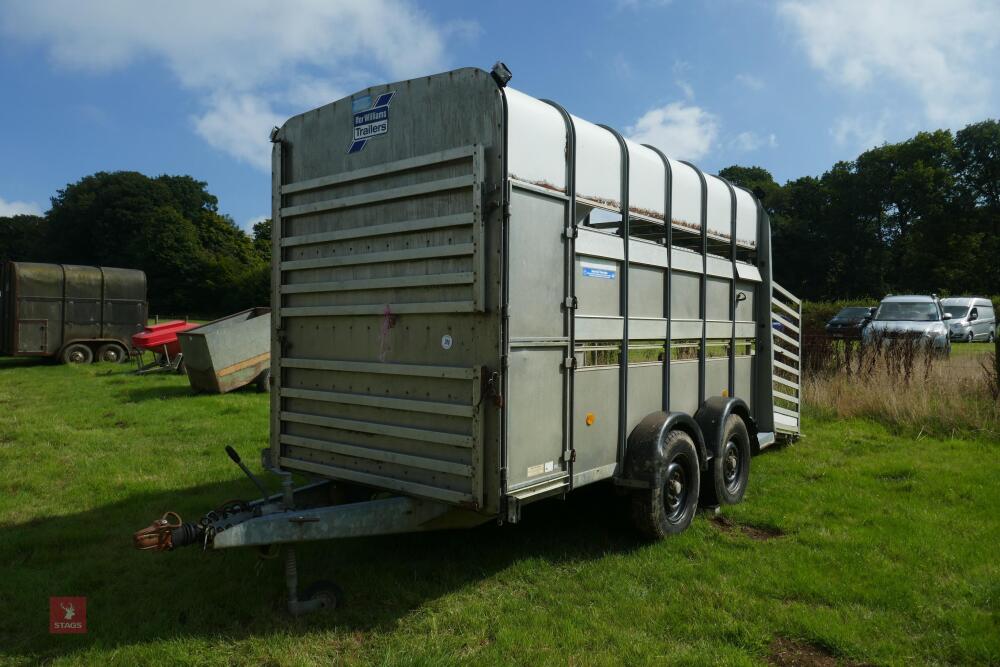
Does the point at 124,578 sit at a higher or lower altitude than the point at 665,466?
lower

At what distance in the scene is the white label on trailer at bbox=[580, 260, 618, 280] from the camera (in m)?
4.33

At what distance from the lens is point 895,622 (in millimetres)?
3732

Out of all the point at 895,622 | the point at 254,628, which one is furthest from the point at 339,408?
the point at 895,622

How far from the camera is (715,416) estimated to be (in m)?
5.54

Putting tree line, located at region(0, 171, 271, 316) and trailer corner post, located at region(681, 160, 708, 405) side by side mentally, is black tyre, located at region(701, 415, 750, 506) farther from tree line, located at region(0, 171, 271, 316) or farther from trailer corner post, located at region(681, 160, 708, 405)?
tree line, located at region(0, 171, 271, 316)

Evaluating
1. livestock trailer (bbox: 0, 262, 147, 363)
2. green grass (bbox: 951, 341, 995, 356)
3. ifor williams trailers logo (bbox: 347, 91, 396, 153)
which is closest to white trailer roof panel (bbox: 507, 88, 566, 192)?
ifor williams trailers logo (bbox: 347, 91, 396, 153)

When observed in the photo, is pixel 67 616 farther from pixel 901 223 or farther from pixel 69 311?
pixel 901 223

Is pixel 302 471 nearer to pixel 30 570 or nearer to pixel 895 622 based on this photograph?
pixel 30 570

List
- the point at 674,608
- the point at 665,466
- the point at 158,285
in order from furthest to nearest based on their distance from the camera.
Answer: the point at 158,285
the point at 665,466
the point at 674,608

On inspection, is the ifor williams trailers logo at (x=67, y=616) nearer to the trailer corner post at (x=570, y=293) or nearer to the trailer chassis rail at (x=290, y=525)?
the trailer chassis rail at (x=290, y=525)

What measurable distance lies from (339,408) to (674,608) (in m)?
2.42

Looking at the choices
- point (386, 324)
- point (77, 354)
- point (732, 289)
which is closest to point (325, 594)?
point (386, 324)

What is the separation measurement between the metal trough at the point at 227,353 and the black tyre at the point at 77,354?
8.13 meters

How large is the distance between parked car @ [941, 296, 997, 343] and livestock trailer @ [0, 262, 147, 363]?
26307 millimetres
